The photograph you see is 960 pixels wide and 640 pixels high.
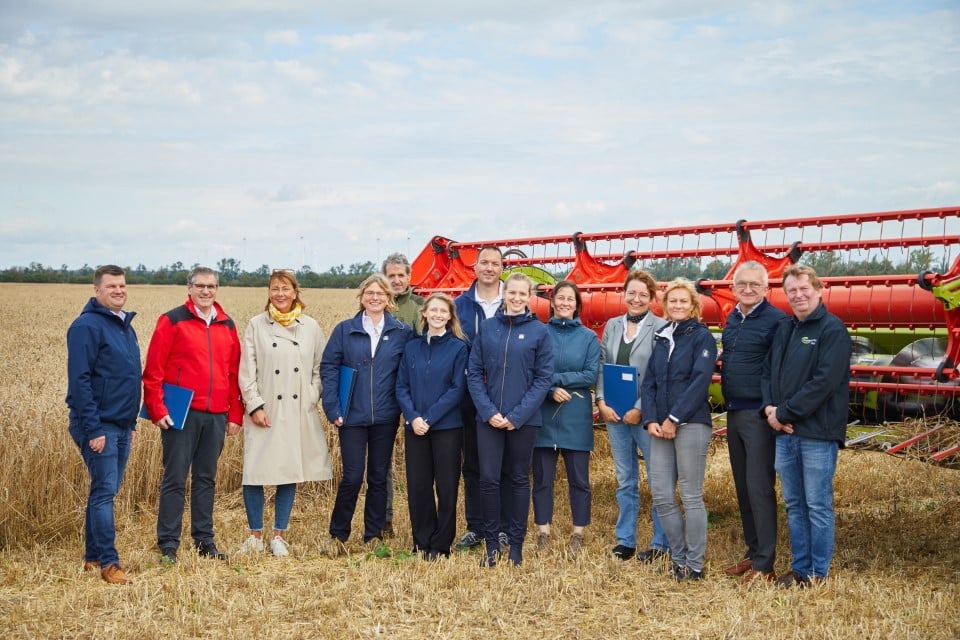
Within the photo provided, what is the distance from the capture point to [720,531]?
7328 millimetres

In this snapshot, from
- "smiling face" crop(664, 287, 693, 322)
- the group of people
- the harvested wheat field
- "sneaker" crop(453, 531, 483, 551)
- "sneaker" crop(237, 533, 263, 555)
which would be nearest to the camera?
the harvested wheat field

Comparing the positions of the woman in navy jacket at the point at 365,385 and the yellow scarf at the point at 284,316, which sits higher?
the yellow scarf at the point at 284,316

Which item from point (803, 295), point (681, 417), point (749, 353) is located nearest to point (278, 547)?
point (681, 417)

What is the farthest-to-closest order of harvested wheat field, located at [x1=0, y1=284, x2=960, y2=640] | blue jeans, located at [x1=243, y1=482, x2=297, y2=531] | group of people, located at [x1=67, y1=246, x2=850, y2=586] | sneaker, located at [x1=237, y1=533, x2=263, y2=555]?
blue jeans, located at [x1=243, y1=482, x2=297, y2=531] < sneaker, located at [x1=237, y1=533, x2=263, y2=555] < group of people, located at [x1=67, y1=246, x2=850, y2=586] < harvested wheat field, located at [x1=0, y1=284, x2=960, y2=640]

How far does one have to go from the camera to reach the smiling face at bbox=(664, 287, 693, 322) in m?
5.88

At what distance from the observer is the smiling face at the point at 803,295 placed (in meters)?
5.44

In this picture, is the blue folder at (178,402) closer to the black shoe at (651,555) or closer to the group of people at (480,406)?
the group of people at (480,406)

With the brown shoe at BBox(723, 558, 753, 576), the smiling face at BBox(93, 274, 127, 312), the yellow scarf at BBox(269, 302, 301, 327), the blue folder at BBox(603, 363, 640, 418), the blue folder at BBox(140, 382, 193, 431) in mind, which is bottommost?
the brown shoe at BBox(723, 558, 753, 576)

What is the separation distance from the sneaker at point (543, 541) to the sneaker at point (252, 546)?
206 centimetres

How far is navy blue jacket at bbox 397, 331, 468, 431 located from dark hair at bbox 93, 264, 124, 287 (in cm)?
207

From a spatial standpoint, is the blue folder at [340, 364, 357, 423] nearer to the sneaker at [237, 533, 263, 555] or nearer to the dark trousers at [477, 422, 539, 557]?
the dark trousers at [477, 422, 539, 557]

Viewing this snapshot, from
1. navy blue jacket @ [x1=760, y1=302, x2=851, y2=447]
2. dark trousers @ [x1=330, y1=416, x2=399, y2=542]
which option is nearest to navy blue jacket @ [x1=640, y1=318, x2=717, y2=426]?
navy blue jacket @ [x1=760, y1=302, x2=851, y2=447]

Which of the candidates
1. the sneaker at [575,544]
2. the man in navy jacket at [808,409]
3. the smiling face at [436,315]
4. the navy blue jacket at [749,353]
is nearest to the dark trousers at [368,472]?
the smiling face at [436,315]

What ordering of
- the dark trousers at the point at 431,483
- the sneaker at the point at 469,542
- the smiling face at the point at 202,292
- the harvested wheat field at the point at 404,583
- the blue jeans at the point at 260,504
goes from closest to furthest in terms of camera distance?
the harvested wheat field at the point at 404,583
the smiling face at the point at 202,292
the dark trousers at the point at 431,483
the blue jeans at the point at 260,504
the sneaker at the point at 469,542
